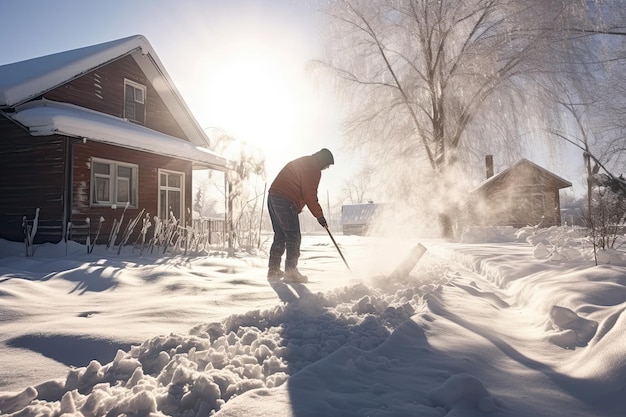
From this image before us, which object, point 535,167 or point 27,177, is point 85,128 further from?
point 535,167

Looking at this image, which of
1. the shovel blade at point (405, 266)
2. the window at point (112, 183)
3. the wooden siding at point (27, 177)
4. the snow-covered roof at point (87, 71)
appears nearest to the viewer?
the shovel blade at point (405, 266)

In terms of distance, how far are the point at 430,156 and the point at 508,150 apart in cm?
312

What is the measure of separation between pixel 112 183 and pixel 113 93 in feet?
10.5

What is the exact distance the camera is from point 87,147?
29.8ft

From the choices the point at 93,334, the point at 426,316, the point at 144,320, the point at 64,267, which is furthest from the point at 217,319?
the point at 64,267

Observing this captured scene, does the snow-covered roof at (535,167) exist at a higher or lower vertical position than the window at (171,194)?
higher

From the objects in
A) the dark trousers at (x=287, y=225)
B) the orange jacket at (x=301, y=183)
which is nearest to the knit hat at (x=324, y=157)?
the orange jacket at (x=301, y=183)

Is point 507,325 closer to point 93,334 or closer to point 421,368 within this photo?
point 421,368

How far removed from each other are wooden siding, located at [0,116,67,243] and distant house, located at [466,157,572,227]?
22.3 metres

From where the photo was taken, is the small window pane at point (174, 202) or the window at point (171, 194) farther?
the small window pane at point (174, 202)

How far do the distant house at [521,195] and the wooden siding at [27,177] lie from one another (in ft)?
73.1

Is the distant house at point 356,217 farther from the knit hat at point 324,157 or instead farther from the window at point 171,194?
the knit hat at point 324,157

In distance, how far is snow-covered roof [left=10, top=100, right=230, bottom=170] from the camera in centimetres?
754

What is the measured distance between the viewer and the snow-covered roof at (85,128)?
7.54m
